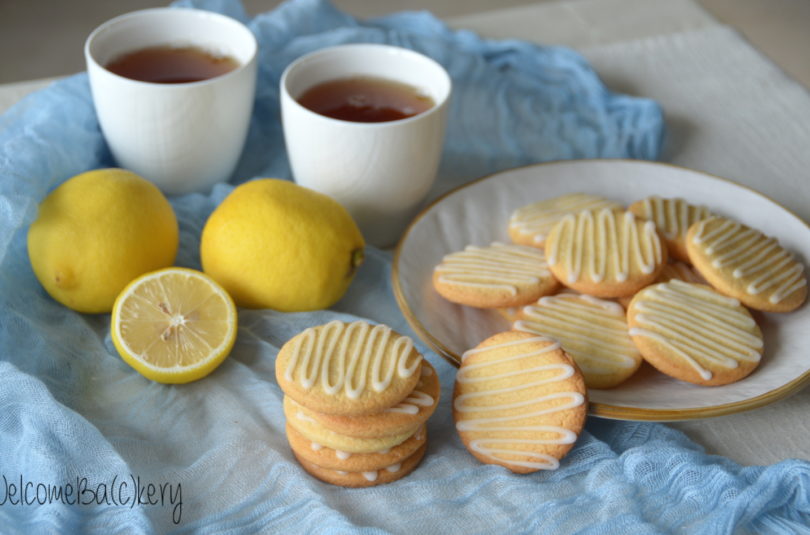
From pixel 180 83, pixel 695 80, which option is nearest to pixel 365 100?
pixel 180 83

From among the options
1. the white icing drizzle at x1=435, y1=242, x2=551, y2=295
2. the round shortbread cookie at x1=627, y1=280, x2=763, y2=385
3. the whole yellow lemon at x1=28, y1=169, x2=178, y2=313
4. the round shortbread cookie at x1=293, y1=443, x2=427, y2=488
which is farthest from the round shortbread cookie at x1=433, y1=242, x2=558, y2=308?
the whole yellow lemon at x1=28, y1=169, x2=178, y2=313

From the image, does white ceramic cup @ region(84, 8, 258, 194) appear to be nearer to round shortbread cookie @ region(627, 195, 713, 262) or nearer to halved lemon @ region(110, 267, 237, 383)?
halved lemon @ region(110, 267, 237, 383)

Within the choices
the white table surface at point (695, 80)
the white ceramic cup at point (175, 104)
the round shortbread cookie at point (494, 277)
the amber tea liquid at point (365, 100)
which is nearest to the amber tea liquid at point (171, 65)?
the white ceramic cup at point (175, 104)

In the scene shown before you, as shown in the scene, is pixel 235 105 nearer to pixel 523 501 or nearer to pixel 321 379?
pixel 321 379

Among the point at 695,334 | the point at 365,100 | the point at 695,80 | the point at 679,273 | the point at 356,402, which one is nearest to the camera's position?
the point at 356,402

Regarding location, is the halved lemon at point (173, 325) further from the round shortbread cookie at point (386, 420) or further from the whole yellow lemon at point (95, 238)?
the round shortbread cookie at point (386, 420)

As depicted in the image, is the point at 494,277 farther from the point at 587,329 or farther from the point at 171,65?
the point at 171,65
